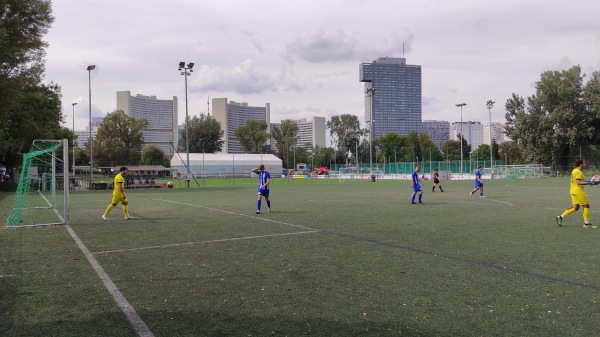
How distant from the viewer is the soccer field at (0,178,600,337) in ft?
16.1

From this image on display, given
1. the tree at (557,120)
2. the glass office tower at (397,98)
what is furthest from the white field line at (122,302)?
the glass office tower at (397,98)

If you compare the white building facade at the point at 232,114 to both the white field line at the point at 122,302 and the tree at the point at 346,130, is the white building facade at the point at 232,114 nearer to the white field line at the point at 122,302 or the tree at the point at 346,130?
the tree at the point at 346,130

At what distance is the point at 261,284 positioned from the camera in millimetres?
6582

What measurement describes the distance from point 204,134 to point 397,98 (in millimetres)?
63850

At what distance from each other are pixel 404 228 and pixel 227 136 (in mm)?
155335

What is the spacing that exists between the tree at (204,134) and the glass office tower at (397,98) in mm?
41830

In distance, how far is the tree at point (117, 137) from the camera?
10731cm

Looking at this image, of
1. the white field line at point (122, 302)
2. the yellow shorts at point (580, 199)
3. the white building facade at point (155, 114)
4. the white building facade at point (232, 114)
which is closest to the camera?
the white field line at point (122, 302)

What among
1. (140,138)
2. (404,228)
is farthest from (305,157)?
(404,228)

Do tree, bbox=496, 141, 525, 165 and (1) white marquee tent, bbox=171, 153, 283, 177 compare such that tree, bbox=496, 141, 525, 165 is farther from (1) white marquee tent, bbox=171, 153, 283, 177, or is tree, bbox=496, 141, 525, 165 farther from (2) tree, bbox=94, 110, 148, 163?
(2) tree, bbox=94, 110, 148, 163

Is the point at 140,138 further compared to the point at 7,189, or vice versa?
the point at 140,138

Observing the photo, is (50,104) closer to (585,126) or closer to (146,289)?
(146,289)

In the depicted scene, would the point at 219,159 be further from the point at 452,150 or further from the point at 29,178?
the point at 452,150

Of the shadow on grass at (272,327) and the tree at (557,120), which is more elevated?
the tree at (557,120)
